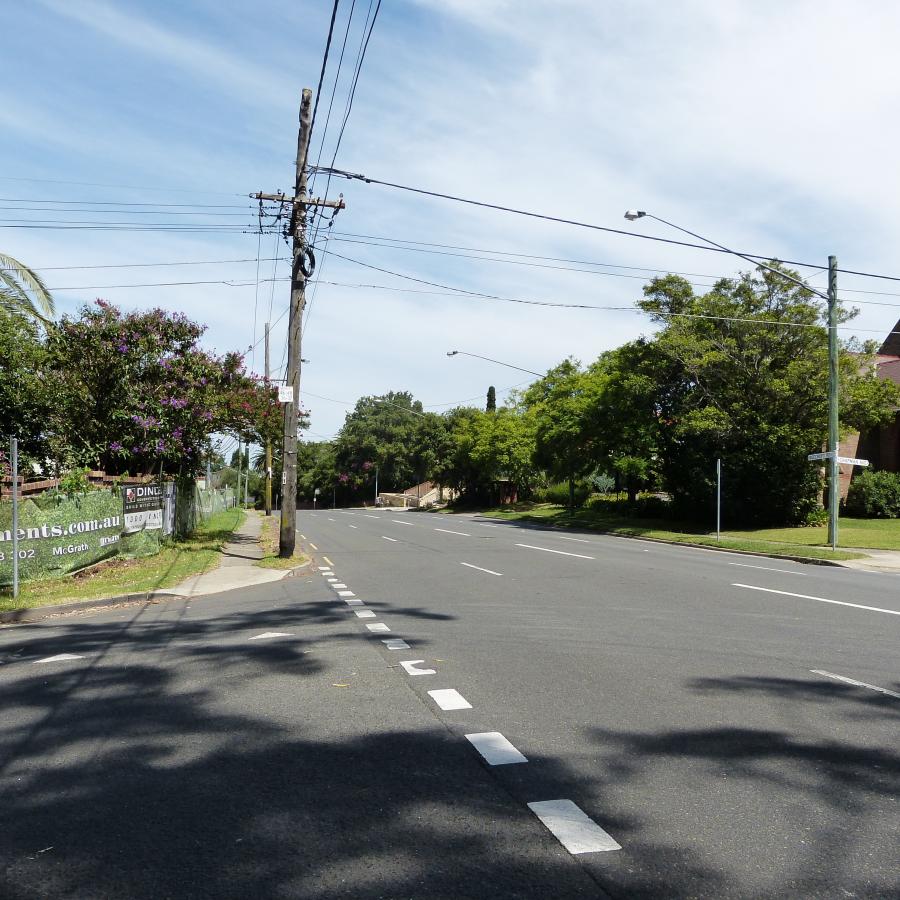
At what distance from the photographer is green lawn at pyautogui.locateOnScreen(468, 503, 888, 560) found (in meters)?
24.0

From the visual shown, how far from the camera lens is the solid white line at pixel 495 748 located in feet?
16.6

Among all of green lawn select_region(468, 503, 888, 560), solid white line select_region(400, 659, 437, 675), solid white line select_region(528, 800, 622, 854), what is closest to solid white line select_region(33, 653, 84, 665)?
solid white line select_region(400, 659, 437, 675)

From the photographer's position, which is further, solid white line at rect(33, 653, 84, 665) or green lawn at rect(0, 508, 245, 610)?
green lawn at rect(0, 508, 245, 610)

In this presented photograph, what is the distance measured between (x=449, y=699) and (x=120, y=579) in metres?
10.3

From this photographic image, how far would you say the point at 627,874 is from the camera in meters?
3.61

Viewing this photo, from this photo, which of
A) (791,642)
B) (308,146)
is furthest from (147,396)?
(791,642)

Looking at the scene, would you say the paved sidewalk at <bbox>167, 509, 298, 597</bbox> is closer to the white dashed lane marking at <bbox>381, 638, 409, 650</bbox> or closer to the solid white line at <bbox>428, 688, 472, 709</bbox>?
the white dashed lane marking at <bbox>381, 638, 409, 650</bbox>

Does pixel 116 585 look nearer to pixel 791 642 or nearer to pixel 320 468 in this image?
pixel 791 642

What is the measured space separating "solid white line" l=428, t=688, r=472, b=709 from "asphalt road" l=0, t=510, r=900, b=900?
0.10 m

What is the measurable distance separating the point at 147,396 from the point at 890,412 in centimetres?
2668

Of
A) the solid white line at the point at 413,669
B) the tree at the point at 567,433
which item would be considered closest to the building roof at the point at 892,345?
the tree at the point at 567,433

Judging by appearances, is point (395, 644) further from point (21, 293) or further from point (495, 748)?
point (21, 293)

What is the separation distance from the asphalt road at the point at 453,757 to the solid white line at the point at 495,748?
0.03m

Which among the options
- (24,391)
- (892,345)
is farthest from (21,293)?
(892,345)
